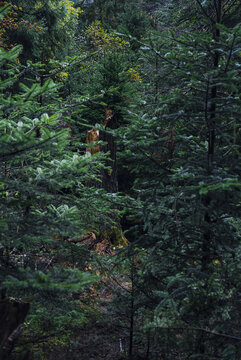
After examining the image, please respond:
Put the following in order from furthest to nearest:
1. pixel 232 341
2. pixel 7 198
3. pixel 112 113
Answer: pixel 112 113 → pixel 7 198 → pixel 232 341

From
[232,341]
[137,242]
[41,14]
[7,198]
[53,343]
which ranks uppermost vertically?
[41,14]

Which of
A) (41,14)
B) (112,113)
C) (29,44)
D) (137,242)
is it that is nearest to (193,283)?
(137,242)

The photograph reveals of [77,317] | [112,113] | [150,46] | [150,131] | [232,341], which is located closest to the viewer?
[232,341]

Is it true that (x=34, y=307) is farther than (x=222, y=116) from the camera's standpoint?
Yes

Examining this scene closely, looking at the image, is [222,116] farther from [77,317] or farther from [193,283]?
[77,317]

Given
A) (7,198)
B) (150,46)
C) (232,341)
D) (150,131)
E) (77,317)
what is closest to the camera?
(232,341)

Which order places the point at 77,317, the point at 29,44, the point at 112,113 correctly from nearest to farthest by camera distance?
the point at 77,317, the point at 112,113, the point at 29,44

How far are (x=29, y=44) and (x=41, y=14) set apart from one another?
158 centimetres

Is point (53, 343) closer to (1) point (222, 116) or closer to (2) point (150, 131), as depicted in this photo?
(2) point (150, 131)

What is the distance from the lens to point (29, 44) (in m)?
11.8

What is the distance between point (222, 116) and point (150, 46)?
118 centimetres

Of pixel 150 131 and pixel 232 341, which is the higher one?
pixel 150 131

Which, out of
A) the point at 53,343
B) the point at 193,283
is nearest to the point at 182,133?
the point at 193,283

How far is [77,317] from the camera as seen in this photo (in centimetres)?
462
